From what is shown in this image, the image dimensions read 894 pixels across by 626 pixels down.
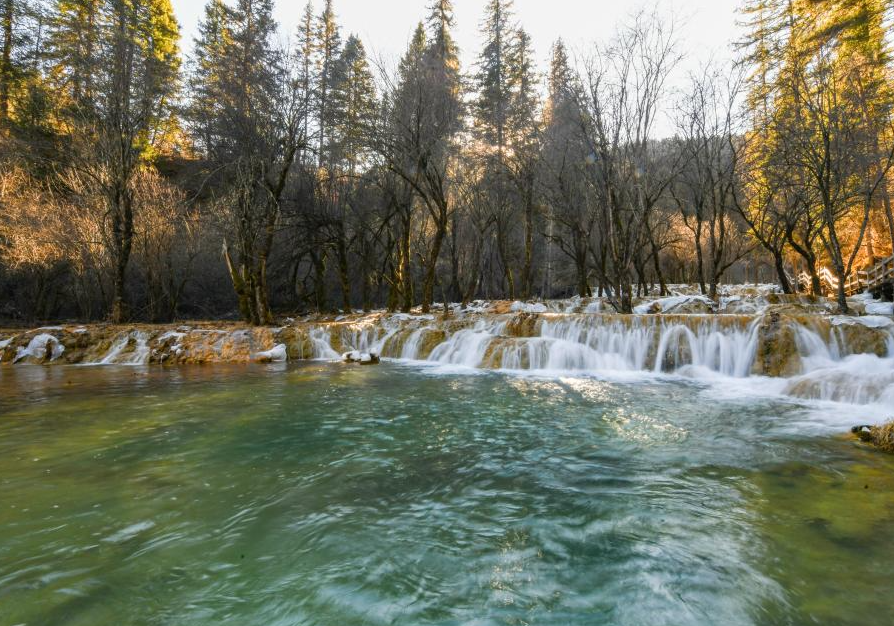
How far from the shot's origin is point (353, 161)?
22734 mm

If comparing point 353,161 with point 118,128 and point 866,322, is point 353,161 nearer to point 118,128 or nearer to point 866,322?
point 118,128

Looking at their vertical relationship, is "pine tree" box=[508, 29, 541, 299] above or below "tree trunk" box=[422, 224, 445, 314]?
above

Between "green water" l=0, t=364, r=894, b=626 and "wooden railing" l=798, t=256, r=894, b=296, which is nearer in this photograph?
"green water" l=0, t=364, r=894, b=626

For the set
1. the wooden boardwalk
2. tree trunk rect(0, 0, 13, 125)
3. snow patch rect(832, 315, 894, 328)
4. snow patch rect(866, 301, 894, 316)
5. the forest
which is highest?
tree trunk rect(0, 0, 13, 125)

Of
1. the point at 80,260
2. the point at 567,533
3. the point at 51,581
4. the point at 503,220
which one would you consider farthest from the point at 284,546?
the point at 503,220

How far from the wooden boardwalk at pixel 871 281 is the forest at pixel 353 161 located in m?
0.80

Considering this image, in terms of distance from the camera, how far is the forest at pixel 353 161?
1449 cm

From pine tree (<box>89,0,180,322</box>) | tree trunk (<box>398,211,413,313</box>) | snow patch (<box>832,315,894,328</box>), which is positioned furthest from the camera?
tree trunk (<box>398,211,413,313</box>)

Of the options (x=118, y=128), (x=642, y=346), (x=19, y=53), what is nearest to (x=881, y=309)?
(x=642, y=346)

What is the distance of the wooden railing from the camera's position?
50.0 feet

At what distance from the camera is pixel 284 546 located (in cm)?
280

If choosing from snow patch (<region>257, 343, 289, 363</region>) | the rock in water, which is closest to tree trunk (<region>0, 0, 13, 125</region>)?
snow patch (<region>257, 343, 289, 363</region>)

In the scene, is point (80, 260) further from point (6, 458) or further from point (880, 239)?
point (880, 239)

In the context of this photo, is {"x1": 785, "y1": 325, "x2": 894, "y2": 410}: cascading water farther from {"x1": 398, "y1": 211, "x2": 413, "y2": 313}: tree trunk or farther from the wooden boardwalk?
{"x1": 398, "y1": 211, "x2": 413, "y2": 313}: tree trunk
